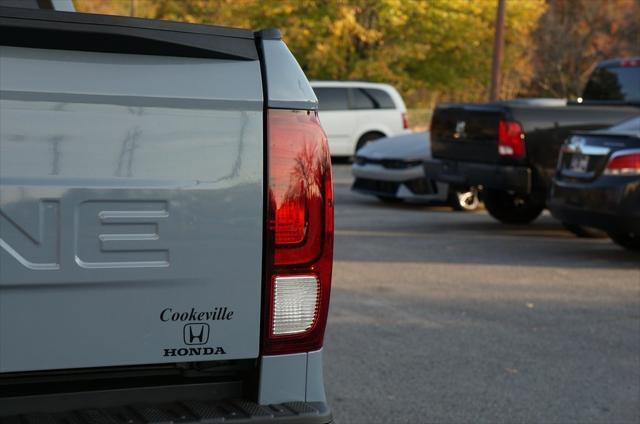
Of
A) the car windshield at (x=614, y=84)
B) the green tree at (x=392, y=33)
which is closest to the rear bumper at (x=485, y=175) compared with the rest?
the car windshield at (x=614, y=84)

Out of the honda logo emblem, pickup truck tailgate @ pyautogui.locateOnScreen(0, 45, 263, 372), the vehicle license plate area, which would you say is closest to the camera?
pickup truck tailgate @ pyautogui.locateOnScreen(0, 45, 263, 372)

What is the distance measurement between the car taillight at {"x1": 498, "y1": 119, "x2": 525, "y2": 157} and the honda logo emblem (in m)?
9.47

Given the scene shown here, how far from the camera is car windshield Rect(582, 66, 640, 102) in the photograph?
13797 millimetres

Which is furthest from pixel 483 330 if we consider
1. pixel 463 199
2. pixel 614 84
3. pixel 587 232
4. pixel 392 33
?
pixel 392 33

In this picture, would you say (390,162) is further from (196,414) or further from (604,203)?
(196,414)

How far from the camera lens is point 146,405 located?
2990 millimetres

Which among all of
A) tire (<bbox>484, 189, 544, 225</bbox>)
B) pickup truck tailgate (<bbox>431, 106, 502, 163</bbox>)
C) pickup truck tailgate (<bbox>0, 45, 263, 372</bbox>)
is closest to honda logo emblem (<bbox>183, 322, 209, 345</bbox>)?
pickup truck tailgate (<bbox>0, 45, 263, 372</bbox>)

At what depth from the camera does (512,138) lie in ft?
39.8

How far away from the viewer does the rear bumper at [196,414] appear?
288cm

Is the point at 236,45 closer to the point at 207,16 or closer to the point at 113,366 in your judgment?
the point at 113,366

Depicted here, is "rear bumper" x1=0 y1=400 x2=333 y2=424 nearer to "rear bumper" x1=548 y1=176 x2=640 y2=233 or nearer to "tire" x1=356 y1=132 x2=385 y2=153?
"rear bumper" x1=548 y1=176 x2=640 y2=233

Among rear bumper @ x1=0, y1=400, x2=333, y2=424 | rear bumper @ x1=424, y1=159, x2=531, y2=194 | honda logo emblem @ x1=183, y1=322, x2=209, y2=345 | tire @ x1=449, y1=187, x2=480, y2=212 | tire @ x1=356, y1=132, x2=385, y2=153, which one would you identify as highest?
honda logo emblem @ x1=183, y1=322, x2=209, y2=345

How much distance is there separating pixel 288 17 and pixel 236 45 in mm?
37161

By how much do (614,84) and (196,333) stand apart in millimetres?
11910
